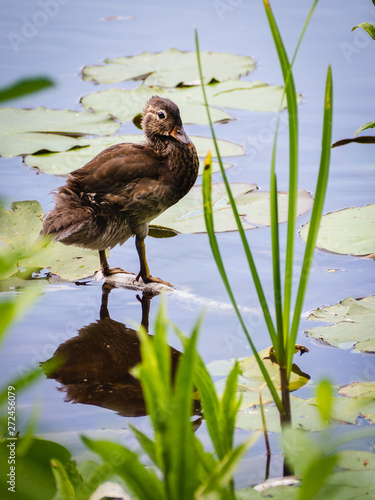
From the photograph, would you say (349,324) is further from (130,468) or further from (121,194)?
(130,468)

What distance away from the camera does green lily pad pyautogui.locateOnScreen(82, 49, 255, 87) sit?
5727 millimetres

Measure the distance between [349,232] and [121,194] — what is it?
123 centimetres

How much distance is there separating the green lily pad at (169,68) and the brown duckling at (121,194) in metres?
2.48

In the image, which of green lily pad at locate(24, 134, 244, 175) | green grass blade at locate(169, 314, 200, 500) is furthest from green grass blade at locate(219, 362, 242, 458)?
green lily pad at locate(24, 134, 244, 175)

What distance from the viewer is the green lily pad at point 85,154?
416 centimetres

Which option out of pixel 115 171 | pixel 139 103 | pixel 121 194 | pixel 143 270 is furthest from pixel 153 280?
pixel 139 103

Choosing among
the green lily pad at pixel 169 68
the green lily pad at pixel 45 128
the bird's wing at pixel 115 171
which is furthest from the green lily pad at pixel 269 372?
the green lily pad at pixel 169 68

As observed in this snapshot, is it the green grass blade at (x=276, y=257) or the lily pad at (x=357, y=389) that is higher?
the green grass blade at (x=276, y=257)

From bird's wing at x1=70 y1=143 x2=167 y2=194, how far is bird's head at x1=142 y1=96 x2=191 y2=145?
7.5 inches

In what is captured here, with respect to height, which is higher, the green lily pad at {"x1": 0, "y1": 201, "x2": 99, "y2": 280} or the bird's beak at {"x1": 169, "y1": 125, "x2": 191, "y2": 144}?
the bird's beak at {"x1": 169, "y1": 125, "x2": 191, "y2": 144}

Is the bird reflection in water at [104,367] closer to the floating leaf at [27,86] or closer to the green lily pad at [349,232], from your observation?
the green lily pad at [349,232]

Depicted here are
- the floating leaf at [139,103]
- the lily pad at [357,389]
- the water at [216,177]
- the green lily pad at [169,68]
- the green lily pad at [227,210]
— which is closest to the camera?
the lily pad at [357,389]

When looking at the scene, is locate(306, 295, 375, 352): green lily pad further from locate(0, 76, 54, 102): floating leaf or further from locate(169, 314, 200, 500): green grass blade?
locate(0, 76, 54, 102): floating leaf

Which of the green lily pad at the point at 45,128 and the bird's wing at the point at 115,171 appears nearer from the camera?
the bird's wing at the point at 115,171
